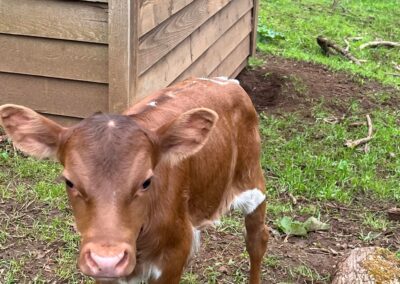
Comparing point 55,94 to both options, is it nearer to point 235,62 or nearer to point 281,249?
point 281,249

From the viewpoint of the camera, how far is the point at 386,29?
11.7 metres

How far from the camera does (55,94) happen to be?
5438mm

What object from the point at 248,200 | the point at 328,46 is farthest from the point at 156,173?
the point at 328,46

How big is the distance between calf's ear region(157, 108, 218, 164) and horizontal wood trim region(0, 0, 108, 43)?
229 cm

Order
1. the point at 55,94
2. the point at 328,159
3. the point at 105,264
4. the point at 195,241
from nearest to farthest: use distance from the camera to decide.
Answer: the point at 105,264, the point at 195,241, the point at 55,94, the point at 328,159

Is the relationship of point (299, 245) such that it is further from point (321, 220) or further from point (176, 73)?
point (176, 73)

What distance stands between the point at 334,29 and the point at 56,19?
6.96 meters

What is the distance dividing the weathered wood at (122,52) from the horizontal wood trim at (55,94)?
236mm

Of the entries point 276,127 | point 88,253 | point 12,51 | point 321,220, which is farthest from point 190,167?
point 276,127

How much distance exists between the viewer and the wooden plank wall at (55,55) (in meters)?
5.07

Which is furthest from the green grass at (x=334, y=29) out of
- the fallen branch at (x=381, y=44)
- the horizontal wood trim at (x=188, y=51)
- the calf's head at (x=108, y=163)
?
the calf's head at (x=108, y=163)

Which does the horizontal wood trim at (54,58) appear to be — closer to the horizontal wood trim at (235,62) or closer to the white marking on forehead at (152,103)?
the white marking on forehead at (152,103)

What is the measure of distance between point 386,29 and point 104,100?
25.2 ft

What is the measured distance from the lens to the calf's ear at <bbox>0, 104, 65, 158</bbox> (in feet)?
9.07
